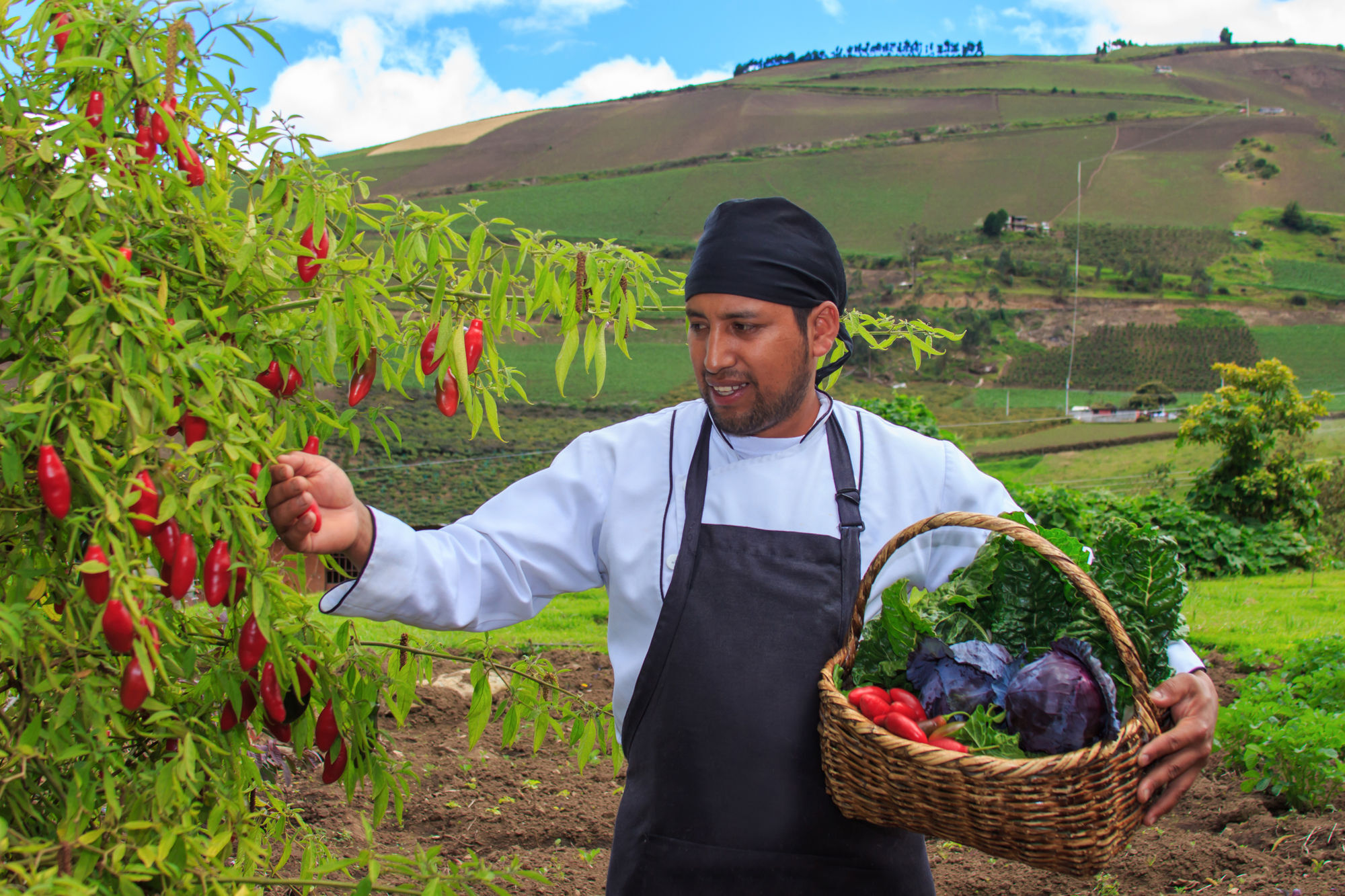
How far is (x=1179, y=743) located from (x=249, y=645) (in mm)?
1492

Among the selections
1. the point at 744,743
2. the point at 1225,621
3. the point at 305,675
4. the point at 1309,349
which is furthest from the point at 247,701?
the point at 1309,349

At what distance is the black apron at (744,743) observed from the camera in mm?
1778

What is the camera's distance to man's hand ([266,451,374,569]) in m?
1.46

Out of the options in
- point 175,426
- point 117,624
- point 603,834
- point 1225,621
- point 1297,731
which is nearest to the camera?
point 117,624

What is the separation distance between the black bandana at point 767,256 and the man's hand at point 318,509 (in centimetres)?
81

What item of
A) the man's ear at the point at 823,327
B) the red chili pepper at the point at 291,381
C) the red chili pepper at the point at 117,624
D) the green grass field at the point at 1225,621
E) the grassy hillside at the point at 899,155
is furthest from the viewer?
the grassy hillside at the point at 899,155

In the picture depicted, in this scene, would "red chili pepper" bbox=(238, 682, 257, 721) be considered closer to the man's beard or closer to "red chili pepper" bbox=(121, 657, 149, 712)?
"red chili pepper" bbox=(121, 657, 149, 712)

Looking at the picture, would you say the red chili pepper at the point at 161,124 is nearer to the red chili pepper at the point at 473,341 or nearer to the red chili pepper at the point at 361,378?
the red chili pepper at the point at 361,378

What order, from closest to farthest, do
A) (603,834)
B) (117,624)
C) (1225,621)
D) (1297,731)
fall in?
(117,624), (1297,731), (603,834), (1225,621)

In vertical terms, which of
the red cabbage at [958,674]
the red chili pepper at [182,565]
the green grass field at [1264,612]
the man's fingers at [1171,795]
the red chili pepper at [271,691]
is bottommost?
the green grass field at [1264,612]

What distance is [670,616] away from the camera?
6.03 ft

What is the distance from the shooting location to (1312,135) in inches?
1706

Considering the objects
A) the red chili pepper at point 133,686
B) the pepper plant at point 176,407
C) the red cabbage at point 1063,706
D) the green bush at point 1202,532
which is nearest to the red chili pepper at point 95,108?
the pepper plant at point 176,407

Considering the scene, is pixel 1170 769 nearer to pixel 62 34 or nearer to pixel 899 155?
pixel 62 34
